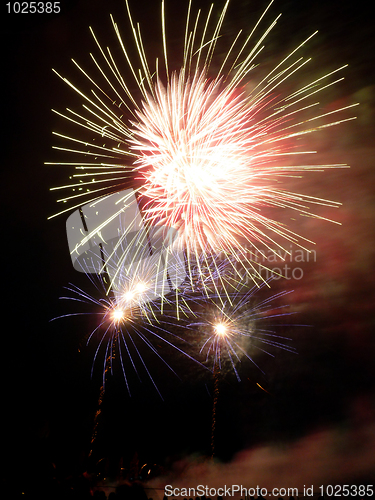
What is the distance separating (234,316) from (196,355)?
4.66ft

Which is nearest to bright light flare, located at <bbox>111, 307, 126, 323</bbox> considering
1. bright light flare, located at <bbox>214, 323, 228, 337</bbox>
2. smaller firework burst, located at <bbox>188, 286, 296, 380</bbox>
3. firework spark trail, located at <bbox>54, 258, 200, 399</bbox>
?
firework spark trail, located at <bbox>54, 258, 200, 399</bbox>

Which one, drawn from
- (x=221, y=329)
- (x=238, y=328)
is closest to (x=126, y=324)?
(x=221, y=329)

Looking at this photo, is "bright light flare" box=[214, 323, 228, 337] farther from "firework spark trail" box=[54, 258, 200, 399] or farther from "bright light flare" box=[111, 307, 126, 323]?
"bright light flare" box=[111, 307, 126, 323]

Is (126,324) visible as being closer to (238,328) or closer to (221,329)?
(221,329)

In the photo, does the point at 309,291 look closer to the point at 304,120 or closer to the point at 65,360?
the point at 304,120

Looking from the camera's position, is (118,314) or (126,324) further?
(126,324)

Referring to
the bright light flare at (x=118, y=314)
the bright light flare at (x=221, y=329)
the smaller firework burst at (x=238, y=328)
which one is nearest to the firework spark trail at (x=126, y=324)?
the bright light flare at (x=118, y=314)

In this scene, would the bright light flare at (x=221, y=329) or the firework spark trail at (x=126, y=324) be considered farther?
the bright light flare at (x=221, y=329)

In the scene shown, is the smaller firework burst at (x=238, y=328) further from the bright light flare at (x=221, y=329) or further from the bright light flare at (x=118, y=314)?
the bright light flare at (x=118, y=314)

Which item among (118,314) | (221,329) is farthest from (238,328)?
(118,314)

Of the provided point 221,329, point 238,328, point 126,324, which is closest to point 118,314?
point 126,324

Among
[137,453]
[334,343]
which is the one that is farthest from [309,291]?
[137,453]

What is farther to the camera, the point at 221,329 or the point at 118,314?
the point at 221,329

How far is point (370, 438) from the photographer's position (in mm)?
5664
